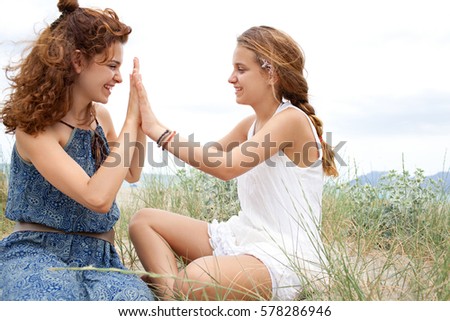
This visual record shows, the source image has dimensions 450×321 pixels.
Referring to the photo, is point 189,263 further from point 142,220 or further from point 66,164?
point 66,164

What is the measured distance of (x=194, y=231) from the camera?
351 cm

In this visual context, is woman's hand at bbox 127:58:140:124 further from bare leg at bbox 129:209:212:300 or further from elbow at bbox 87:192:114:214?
bare leg at bbox 129:209:212:300

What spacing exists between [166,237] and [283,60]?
50.1 inches

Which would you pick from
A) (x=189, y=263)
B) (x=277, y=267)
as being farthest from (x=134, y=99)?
(x=277, y=267)

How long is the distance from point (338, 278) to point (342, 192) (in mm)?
3036

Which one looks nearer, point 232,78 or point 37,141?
point 37,141

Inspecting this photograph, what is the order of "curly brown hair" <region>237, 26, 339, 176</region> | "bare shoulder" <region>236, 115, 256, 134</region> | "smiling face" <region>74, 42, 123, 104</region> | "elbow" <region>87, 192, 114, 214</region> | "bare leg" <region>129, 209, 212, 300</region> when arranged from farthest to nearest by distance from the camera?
"bare shoulder" <region>236, 115, 256, 134</region> < "bare leg" <region>129, 209, 212, 300</region> < "curly brown hair" <region>237, 26, 339, 176</region> < "smiling face" <region>74, 42, 123, 104</region> < "elbow" <region>87, 192, 114, 214</region>

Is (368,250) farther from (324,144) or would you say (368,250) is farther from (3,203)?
(3,203)

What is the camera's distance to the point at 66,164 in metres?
2.77

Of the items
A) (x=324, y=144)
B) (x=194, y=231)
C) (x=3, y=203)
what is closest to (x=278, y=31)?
(x=324, y=144)

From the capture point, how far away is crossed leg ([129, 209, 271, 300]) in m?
2.99

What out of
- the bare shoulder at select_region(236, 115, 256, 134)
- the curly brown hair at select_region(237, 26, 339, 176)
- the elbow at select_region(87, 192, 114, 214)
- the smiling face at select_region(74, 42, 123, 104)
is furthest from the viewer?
the bare shoulder at select_region(236, 115, 256, 134)

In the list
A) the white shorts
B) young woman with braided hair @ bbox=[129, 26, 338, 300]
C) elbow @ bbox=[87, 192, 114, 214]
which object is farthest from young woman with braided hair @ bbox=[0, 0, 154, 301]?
the white shorts

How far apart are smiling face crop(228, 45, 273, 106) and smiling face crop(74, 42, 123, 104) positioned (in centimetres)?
70
